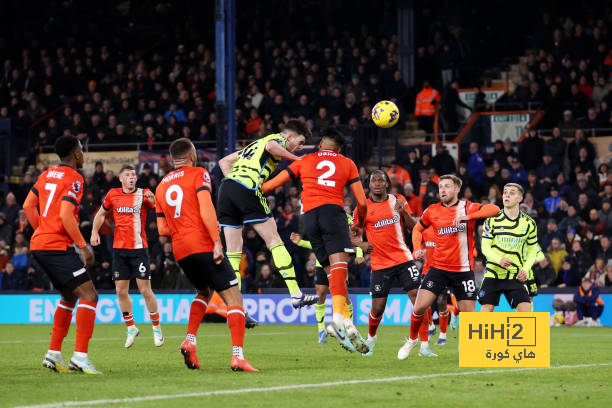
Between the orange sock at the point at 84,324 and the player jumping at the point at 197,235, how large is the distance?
3.14ft

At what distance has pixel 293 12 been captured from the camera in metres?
33.3

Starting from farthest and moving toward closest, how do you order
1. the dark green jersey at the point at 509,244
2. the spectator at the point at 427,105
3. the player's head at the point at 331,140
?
the spectator at the point at 427,105 < the dark green jersey at the point at 509,244 < the player's head at the point at 331,140

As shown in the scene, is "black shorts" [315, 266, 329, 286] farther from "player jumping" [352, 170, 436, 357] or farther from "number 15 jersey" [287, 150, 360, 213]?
"number 15 jersey" [287, 150, 360, 213]

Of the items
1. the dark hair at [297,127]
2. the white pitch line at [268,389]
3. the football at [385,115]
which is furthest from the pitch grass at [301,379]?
the football at [385,115]

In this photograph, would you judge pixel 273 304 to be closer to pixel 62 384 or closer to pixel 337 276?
pixel 337 276

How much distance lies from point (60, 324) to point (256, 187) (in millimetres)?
3350

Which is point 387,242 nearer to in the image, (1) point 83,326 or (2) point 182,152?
(2) point 182,152

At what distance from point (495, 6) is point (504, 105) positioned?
406cm

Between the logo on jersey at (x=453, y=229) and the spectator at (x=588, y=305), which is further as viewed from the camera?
the spectator at (x=588, y=305)

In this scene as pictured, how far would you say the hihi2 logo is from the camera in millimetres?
9922

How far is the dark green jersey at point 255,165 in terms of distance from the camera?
Result: 42.0 ft

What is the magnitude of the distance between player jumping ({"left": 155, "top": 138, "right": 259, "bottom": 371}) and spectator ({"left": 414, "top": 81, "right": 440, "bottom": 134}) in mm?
17491

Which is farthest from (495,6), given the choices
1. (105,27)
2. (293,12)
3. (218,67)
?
(105,27)

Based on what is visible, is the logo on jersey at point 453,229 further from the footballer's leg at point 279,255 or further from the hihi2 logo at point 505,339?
the hihi2 logo at point 505,339
